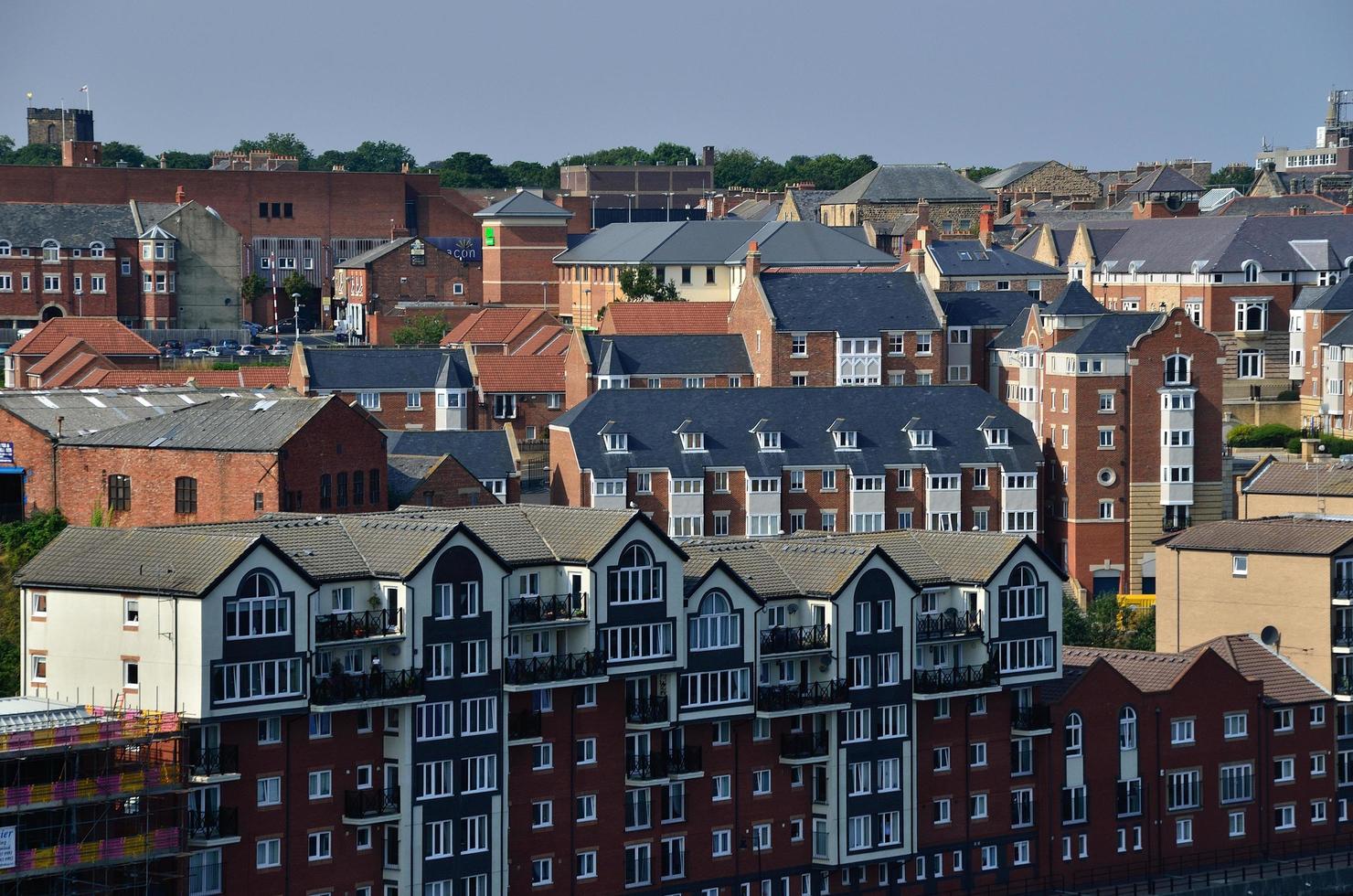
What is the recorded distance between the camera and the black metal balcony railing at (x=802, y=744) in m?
63.1

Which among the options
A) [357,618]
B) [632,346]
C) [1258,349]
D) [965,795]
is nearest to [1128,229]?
[1258,349]

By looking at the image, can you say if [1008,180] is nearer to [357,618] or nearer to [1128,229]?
[1128,229]

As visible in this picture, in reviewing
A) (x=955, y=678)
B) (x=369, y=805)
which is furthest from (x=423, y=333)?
(x=369, y=805)

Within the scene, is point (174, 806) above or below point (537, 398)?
below

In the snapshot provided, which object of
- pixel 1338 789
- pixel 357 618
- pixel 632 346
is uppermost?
pixel 632 346

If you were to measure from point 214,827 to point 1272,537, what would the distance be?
107 feet

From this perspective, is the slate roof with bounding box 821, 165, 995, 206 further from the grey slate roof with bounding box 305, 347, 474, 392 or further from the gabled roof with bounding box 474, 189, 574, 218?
the grey slate roof with bounding box 305, 347, 474, 392

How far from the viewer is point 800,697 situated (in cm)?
6281

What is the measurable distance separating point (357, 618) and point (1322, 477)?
36.8 metres

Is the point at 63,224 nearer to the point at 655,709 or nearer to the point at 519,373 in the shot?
the point at 519,373

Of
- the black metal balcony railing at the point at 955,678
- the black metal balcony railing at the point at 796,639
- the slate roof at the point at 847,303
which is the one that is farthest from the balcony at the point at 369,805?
the slate roof at the point at 847,303

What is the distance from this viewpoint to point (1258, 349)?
119m

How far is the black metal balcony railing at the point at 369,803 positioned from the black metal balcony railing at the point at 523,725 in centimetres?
322

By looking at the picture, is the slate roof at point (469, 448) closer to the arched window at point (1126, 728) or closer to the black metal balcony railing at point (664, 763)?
the arched window at point (1126, 728)
